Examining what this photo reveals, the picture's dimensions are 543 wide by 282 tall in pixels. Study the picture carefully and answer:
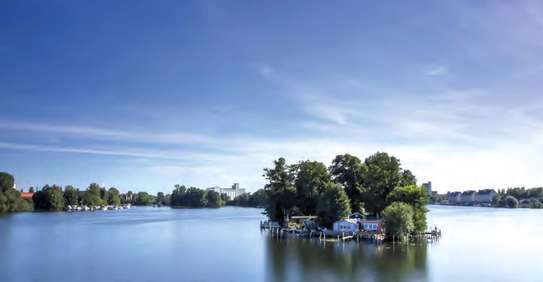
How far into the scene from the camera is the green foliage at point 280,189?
72625 mm

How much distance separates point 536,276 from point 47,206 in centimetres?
14186

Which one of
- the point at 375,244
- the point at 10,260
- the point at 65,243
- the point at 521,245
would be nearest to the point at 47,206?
the point at 65,243

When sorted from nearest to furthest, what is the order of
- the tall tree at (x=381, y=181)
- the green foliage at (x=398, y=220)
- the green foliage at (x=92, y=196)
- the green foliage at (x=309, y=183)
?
the green foliage at (x=398, y=220), the tall tree at (x=381, y=181), the green foliage at (x=309, y=183), the green foliage at (x=92, y=196)

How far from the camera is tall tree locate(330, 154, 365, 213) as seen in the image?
230ft

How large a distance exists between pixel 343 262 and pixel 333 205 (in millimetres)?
21935

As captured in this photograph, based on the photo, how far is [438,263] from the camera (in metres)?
40.8

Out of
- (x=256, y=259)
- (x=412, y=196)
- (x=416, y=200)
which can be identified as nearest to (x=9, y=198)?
(x=256, y=259)

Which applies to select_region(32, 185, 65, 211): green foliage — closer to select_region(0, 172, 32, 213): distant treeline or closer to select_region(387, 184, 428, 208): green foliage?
select_region(0, 172, 32, 213): distant treeline

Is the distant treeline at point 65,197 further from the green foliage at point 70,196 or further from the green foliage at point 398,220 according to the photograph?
the green foliage at point 398,220

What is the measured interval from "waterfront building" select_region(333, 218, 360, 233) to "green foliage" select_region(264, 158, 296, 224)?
38.4 ft

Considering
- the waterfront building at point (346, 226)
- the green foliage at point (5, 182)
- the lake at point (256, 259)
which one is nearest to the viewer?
the lake at point (256, 259)

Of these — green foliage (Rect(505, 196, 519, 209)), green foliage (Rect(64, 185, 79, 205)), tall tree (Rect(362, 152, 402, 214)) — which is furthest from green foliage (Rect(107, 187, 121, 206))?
green foliage (Rect(505, 196, 519, 209))

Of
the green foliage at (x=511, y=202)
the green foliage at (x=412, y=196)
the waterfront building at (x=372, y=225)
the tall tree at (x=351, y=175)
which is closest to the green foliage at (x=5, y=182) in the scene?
the tall tree at (x=351, y=175)

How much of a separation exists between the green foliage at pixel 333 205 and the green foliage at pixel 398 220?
727 cm
